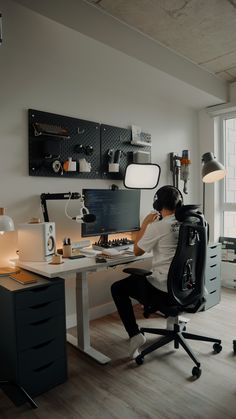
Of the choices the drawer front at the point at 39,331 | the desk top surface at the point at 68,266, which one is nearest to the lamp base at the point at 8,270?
the desk top surface at the point at 68,266

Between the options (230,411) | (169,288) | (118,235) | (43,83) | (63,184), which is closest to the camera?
(230,411)

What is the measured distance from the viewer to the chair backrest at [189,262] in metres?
2.00

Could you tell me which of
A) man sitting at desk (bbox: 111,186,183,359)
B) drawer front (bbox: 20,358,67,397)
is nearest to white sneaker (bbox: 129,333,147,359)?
man sitting at desk (bbox: 111,186,183,359)

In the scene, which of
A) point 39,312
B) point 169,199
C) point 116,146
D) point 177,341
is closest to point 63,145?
point 116,146

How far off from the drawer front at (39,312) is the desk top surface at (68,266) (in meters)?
0.18

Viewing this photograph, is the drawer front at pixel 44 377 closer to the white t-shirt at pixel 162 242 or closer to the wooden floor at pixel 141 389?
the wooden floor at pixel 141 389

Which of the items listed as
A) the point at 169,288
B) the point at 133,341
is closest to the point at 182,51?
the point at 169,288

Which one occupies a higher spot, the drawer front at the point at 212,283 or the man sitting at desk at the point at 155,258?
the man sitting at desk at the point at 155,258

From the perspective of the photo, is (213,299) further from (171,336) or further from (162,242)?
(162,242)

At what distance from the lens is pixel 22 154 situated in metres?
2.40

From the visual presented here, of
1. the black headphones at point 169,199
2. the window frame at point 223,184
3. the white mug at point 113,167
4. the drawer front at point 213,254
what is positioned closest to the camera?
the black headphones at point 169,199

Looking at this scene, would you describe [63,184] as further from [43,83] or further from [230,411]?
[230,411]

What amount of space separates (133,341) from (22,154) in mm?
1643

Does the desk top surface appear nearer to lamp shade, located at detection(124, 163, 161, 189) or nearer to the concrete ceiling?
lamp shade, located at detection(124, 163, 161, 189)
